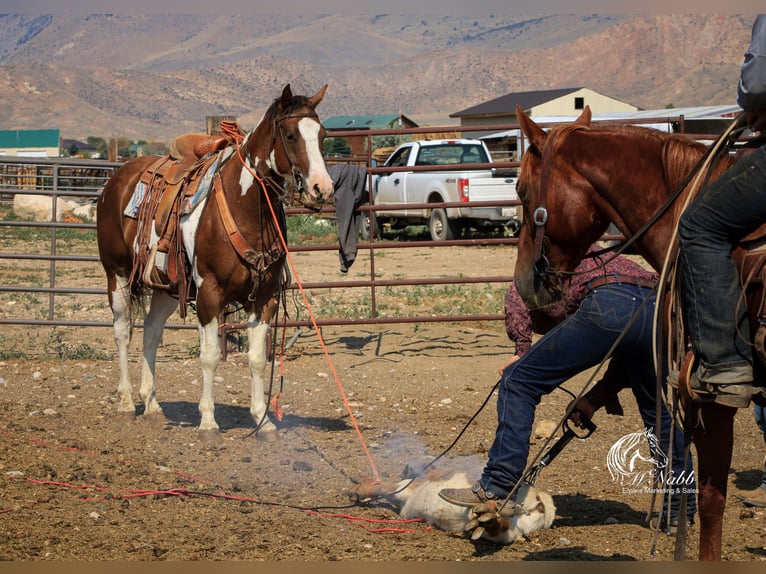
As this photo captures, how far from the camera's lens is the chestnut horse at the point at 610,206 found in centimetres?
325

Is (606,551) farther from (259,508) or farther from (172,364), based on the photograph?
(172,364)

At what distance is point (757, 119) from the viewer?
2.92 meters

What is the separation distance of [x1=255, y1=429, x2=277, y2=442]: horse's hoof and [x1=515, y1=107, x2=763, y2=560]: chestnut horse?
124 inches

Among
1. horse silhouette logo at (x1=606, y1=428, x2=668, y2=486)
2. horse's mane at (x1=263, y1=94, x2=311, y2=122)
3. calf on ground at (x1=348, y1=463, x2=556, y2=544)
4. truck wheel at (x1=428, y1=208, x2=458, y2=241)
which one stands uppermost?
horse's mane at (x1=263, y1=94, x2=311, y2=122)

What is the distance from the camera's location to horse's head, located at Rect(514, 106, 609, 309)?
3498 millimetres

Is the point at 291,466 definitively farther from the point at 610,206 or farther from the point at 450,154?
the point at 450,154

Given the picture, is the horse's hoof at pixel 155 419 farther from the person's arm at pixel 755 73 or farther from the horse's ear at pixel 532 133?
the person's arm at pixel 755 73

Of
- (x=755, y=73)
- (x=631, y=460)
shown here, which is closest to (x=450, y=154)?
(x=631, y=460)

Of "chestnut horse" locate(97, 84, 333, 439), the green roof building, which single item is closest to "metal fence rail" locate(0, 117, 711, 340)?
"chestnut horse" locate(97, 84, 333, 439)

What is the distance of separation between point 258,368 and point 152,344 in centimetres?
110

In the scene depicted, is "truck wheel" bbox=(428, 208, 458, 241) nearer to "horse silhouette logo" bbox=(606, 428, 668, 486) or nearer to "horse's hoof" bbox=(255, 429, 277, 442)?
"horse's hoof" bbox=(255, 429, 277, 442)

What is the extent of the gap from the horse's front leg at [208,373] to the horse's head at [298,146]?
1166 millimetres

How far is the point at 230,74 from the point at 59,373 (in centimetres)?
11565

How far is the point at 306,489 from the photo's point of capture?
16.9 ft
